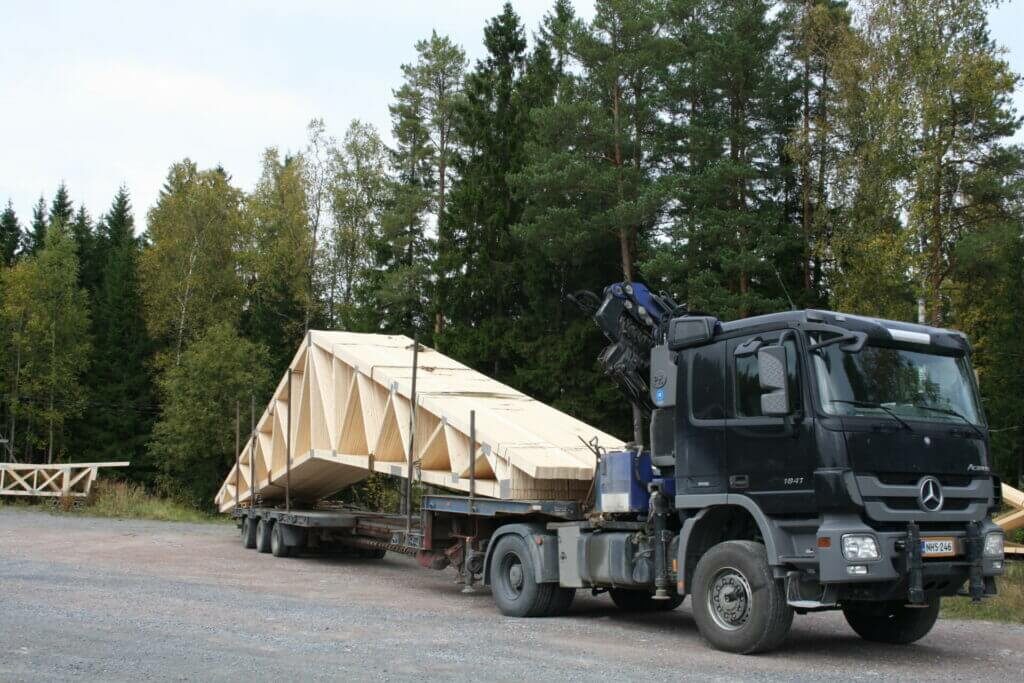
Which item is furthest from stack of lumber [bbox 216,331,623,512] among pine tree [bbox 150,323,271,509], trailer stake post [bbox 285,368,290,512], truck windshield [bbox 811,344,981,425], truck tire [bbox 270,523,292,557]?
pine tree [bbox 150,323,271,509]

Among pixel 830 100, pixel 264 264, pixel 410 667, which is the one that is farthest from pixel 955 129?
pixel 264 264

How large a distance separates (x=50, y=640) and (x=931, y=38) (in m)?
24.2

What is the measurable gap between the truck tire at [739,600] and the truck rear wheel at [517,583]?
100 inches

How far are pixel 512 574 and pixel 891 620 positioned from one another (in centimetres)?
409

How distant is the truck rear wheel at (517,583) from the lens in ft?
37.1

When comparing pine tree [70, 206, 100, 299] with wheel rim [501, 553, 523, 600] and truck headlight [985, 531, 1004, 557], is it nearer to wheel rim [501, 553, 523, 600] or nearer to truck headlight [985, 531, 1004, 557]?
wheel rim [501, 553, 523, 600]

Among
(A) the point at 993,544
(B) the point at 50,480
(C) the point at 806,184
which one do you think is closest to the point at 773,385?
(A) the point at 993,544

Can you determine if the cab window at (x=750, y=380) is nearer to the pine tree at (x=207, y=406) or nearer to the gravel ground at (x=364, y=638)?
the gravel ground at (x=364, y=638)

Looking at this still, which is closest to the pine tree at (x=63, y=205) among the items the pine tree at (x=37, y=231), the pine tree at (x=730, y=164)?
the pine tree at (x=37, y=231)

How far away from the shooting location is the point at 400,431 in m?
14.3

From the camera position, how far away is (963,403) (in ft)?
29.6

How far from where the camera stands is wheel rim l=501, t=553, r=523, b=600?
11.7m

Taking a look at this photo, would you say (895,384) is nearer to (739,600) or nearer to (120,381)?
(739,600)

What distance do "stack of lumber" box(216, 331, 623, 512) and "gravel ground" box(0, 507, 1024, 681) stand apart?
1647mm
